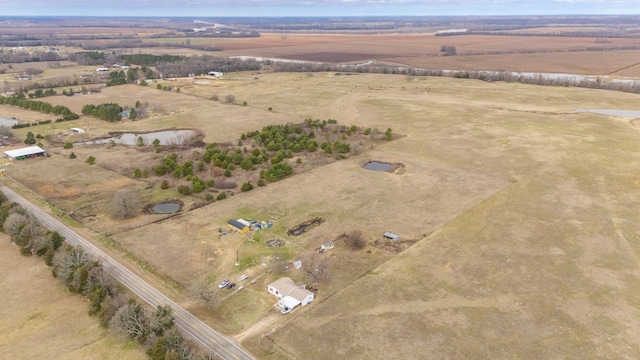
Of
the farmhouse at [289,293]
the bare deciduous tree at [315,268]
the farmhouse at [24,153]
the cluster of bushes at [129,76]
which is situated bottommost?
the farmhouse at [289,293]

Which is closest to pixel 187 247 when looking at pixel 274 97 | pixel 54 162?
pixel 54 162

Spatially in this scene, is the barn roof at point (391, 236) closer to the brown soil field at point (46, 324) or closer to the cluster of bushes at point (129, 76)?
the brown soil field at point (46, 324)

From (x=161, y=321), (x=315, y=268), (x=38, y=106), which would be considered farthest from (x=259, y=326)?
(x=38, y=106)

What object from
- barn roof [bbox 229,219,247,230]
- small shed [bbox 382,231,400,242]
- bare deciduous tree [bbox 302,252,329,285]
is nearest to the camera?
bare deciduous tree [bbox 302,252,329,285]

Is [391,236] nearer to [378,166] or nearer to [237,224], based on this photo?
[237,224]

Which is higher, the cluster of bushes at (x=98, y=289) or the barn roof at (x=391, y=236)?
the barn roof at (x=391, y=236)

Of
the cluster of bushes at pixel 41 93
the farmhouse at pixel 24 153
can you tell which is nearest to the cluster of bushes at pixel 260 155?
the farmhouse at pixel 24 153

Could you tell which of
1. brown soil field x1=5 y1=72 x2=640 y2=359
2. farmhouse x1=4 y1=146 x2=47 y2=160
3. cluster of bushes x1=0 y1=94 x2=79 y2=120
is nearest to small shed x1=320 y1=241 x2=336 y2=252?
brown soil field x1=5 y1=72 x2=640 y2=359

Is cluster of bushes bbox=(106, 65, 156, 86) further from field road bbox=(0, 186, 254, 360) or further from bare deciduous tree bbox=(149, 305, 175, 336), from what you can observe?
bare deciduous tree bbox=(149, 305, 175, 336)
